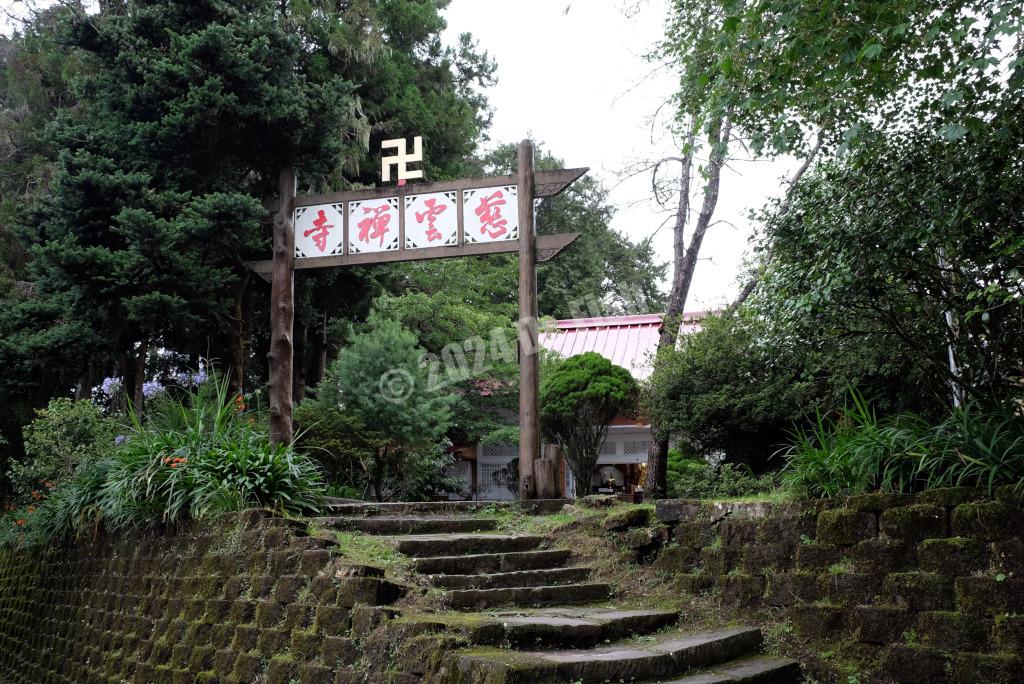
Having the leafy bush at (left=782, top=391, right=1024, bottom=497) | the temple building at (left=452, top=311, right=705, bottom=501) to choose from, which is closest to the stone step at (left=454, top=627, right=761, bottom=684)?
the leafy bush at (left=782, top=391, right=1024, bottom=497)

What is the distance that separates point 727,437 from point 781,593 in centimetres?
433

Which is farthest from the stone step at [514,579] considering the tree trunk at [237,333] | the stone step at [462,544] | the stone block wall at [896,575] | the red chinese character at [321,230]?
the tree trunk at [237,333]

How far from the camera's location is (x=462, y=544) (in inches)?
249

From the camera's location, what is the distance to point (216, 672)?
20.3 ft

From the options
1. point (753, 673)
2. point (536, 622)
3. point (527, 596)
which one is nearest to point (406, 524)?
point (527, 596)

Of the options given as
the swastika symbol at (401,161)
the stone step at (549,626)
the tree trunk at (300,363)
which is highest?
the swastika symbol at (401,161)

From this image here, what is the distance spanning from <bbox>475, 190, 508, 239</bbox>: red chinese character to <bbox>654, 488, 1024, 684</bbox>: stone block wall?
4.31 metres

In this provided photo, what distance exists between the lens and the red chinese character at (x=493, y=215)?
923cm

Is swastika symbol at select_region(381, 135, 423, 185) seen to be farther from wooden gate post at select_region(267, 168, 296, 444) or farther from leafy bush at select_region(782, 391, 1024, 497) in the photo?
leafy bush at select_region(782, 391, 1024, 497)

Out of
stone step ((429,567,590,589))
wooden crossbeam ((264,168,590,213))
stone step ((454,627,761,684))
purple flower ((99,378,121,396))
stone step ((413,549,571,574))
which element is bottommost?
stone step ((454,627,761,684))

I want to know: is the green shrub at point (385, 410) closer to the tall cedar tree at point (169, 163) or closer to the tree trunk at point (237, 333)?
the tree trunk at point (237, 333)

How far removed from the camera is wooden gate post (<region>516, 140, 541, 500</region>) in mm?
8648

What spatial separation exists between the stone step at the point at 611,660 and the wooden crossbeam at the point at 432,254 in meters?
4.66

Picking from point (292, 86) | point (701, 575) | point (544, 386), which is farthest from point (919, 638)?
point (292, 86)
